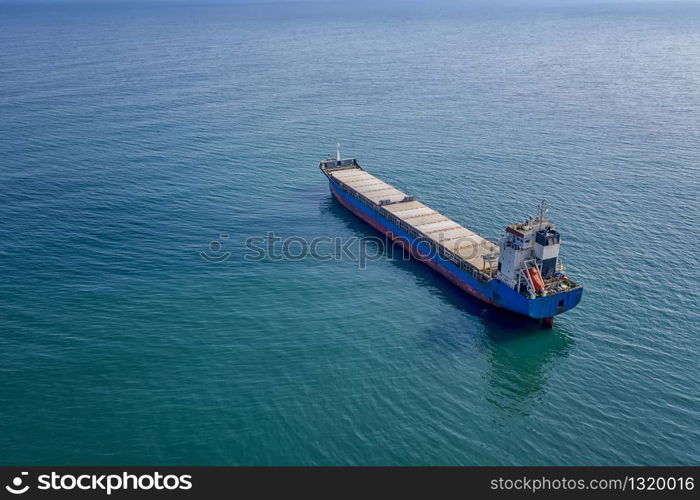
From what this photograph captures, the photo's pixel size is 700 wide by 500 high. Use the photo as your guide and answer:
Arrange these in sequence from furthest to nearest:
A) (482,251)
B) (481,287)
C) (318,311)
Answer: (482,251), (481,287), (318,311)

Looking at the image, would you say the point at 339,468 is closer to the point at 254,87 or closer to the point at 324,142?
the point at 324,142

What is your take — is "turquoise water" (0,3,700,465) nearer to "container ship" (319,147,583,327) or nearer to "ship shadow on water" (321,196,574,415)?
"ship shadow on water" (321,196,574,415)

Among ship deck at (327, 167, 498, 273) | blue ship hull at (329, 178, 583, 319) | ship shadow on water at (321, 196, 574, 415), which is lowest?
ship shadow on water at (321, 196, 574, 415)

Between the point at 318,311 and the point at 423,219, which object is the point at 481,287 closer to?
the point at 423,219

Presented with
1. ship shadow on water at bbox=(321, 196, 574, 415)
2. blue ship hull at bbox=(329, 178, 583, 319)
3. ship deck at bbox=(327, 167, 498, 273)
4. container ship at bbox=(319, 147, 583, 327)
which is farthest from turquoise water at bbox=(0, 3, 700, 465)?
ship deck at bbox=(327, 167, 498, 273)

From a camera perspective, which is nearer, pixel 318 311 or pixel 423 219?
pixel 318 311

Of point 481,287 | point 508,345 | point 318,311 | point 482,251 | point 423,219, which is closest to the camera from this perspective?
point 508,345

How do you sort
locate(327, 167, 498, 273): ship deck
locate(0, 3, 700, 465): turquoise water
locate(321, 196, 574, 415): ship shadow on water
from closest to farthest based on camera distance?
1. locate(0, 3, 700, 465): turquoise water
2. locate(321, 196, 574, 415): ship shadow on water
3. locate(327, 167, 498, 273): ship deck

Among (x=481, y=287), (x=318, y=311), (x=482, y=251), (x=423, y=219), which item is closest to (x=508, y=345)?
(x=481, y=287)
